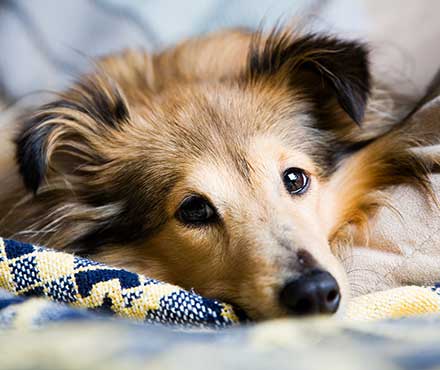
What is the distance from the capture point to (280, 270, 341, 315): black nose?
135cm

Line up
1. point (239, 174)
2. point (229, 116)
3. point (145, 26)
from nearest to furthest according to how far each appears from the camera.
A: point (239, 174), point (229, 116), point (145, 26)

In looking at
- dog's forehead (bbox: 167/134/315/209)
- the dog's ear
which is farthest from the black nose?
the dog's ear

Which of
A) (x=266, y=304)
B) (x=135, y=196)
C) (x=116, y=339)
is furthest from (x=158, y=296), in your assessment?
(x=135, y=196)

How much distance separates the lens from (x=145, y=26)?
2.77 metres

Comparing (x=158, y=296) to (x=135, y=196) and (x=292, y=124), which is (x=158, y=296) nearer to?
(x=135, y=196)

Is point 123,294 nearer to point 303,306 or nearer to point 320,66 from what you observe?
point 303,306

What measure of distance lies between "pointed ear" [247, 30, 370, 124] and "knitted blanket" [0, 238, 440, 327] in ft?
2.29

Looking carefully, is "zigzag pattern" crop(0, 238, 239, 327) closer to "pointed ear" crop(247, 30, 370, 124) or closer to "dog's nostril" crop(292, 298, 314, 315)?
"dog's nostril" crop(292, 298, 314, 315)

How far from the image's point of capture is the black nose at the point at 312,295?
1349 mm

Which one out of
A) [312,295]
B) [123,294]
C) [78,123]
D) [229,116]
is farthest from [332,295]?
[78,123]

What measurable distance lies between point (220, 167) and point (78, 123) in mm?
487

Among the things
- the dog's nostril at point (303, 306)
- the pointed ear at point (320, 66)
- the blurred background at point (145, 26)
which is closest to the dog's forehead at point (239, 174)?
the pointed ear at point (320, 66)

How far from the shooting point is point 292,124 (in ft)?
6.27

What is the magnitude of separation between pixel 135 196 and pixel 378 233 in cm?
69
